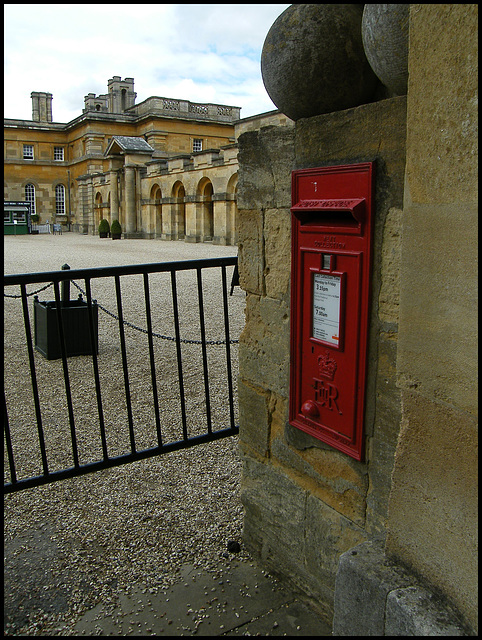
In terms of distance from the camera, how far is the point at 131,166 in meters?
39.1

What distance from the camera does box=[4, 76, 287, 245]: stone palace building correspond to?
111 ft

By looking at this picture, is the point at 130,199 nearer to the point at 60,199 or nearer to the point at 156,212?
the point at 156,212

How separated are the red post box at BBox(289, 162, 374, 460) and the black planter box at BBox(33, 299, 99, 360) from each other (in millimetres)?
4699

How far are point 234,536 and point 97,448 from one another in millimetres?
1648

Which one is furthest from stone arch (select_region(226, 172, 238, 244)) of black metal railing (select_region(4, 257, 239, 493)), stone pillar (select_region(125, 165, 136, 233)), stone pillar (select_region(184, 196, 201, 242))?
black metal railing (select_region(4, 257, 239, 493))

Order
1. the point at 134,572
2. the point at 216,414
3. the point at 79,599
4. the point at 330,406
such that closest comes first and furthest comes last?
the point at 330,406 → the point at 79,599 → the point at 134,572 → the point at 216,414

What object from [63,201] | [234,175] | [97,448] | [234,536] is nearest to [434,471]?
[234,536]

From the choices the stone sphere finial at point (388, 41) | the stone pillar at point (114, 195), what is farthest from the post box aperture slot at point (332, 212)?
the stone pillar at point (114, 195)

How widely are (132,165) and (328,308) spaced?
129 ft

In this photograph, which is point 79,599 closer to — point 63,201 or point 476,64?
point 476,64

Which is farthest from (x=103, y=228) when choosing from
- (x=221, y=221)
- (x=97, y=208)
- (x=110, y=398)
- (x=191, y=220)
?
(x=110, y=398)

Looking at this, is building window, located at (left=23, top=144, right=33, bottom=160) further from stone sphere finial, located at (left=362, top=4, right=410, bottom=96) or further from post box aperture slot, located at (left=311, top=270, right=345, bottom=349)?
stone sphere finial, located at (left=362, top=4, right=410, bottom=96)

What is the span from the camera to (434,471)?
1.72m

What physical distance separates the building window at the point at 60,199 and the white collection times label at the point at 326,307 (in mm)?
63595
